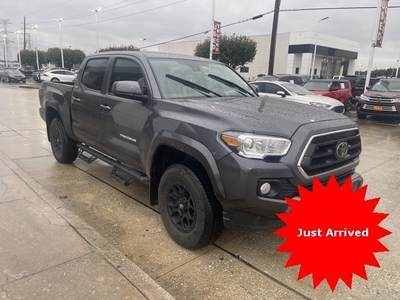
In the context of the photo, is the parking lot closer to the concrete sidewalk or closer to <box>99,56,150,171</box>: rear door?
the concrete sidewalk

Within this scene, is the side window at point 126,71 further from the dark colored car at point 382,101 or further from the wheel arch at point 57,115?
the dark colored car at point 382,101

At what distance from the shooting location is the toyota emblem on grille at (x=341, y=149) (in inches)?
110

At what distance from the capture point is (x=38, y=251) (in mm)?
2887

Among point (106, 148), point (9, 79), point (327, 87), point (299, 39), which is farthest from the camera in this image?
point (299, 39)

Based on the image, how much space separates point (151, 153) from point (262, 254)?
148 centimetres

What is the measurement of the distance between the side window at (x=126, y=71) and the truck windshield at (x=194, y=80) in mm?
198

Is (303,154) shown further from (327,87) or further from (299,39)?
(299,39)

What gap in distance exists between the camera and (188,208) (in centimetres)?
302

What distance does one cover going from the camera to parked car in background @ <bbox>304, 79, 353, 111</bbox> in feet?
43.1

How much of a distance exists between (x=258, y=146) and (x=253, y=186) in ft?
1.03

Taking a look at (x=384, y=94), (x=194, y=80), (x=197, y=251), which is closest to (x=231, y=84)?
(x=194, y=80)

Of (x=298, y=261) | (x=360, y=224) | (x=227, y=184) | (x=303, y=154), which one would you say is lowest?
(x=298, y=261)

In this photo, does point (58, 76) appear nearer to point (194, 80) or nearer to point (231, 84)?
point (231, 84)

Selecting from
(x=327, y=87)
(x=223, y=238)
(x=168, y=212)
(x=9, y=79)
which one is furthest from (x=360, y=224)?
(x=9, y=79)
